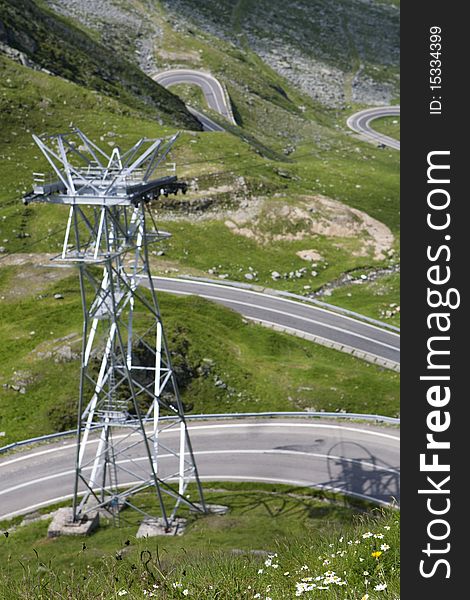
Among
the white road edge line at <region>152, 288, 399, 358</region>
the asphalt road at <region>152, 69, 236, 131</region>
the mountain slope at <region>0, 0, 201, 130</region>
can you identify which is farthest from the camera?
the asphalt road at <region>152, 69, 236, 131</region>

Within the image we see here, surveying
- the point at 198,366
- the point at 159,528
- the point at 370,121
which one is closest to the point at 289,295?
the point at 198,366

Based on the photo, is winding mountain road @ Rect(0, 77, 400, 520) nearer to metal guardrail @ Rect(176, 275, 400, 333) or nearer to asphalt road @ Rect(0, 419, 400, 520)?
asphalt road @ Rect(0, 419, 400, 520)

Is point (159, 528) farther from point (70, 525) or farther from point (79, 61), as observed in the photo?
point (79, 61)

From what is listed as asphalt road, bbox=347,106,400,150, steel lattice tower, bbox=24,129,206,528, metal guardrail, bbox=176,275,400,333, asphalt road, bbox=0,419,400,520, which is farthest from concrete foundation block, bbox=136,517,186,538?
asphalt road, bbox=347,106,400,150

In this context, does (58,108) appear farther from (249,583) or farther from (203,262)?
(249,583)

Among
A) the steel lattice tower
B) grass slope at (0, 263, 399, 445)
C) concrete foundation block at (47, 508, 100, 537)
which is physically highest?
the steel lattice tower
